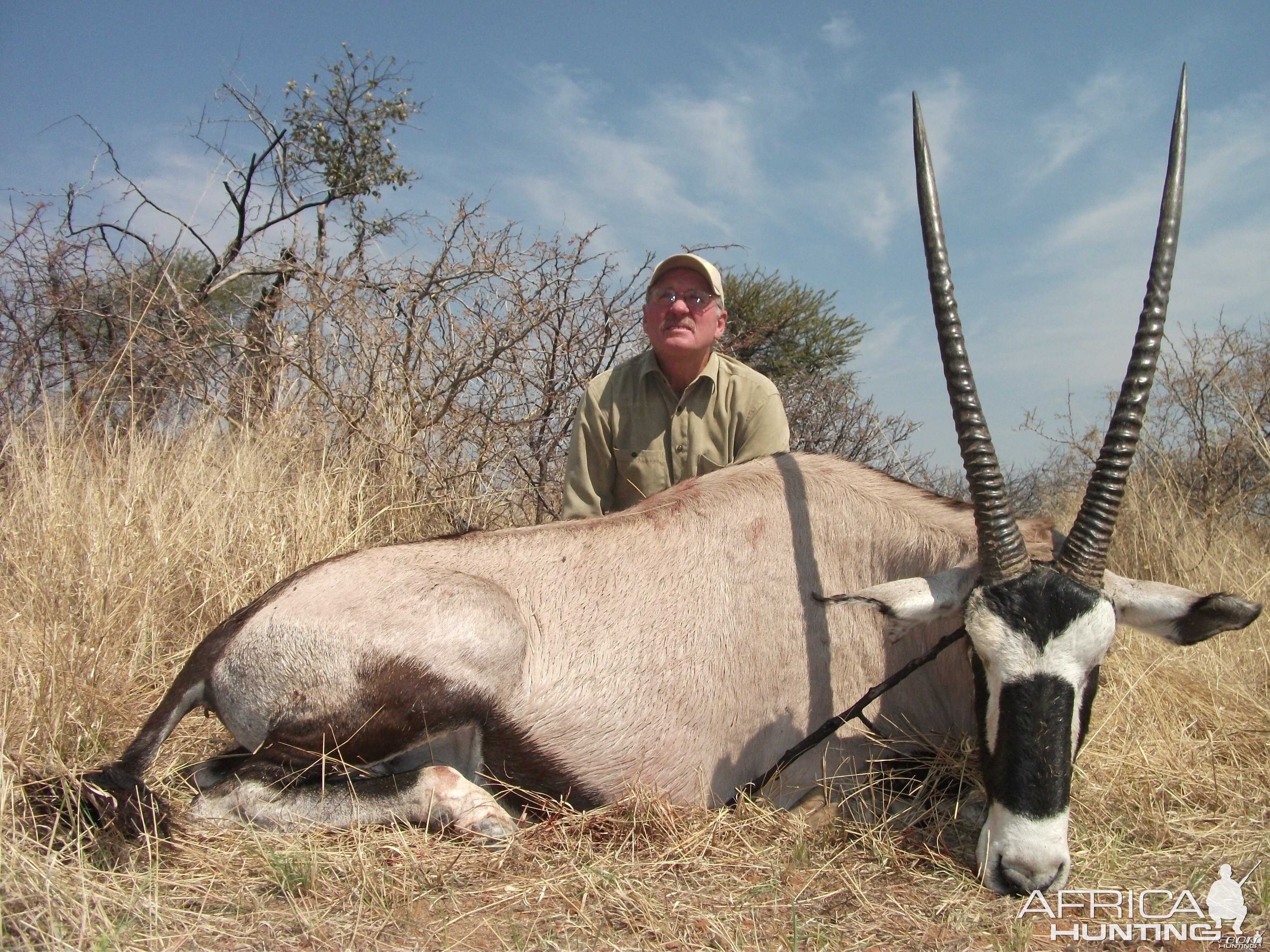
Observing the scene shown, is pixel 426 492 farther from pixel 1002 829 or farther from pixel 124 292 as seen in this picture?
pixel 1002 829

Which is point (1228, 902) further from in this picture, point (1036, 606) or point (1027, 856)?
point (1036, 606)

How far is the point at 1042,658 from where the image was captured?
8.47ft

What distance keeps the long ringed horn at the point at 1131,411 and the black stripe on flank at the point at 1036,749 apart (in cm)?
44

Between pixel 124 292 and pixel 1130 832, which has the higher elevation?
pixel 124 292

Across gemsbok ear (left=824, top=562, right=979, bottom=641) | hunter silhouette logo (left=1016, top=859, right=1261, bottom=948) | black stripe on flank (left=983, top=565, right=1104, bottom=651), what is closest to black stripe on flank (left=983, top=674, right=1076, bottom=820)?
black stripe on flank (left=983, top=565, right=1104, bottom=651)

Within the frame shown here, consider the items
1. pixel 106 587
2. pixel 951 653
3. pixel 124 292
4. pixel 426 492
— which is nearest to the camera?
pixel 951 653

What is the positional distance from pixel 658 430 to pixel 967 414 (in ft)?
7.44

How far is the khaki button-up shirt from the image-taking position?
16.5ft

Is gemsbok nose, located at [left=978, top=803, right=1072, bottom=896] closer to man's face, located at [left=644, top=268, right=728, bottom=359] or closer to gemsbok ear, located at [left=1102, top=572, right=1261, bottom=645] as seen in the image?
gemsbok ear, located at [left=1102, top=572, right=1261, bottom=645]

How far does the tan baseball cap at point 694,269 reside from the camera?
4949 mm

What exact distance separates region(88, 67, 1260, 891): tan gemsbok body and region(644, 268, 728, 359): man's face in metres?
1.62

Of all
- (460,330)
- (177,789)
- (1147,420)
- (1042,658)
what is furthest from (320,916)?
(1147,420)

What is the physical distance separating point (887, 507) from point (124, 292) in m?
7.72

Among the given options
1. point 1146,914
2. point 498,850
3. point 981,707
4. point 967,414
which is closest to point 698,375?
point 967,414
